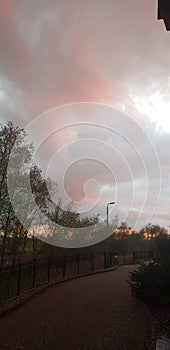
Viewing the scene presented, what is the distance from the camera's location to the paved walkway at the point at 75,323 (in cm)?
666

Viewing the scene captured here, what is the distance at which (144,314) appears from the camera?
9.95 m

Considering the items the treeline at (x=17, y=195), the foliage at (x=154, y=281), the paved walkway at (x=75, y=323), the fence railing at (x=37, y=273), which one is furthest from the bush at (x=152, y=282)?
the treeline at (x=17, y=195)

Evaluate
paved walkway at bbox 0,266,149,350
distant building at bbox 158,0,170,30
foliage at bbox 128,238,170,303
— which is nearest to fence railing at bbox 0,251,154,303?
paved walkway at bbox 0,266,149,350

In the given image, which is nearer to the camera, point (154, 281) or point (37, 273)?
point (154, 281)

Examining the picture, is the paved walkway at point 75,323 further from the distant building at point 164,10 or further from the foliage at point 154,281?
the distant building at point 164,10

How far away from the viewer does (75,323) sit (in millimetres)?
8383

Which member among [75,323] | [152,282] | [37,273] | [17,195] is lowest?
[75,323]

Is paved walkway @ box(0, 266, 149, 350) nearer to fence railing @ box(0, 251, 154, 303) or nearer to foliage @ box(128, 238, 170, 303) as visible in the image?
foliage @ box(128, 238, 170, 303)

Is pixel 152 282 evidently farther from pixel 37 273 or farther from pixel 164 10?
pixel 164 10

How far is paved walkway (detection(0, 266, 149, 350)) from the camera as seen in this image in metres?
6.66

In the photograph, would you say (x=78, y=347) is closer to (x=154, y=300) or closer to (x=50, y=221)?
(x=154, y=300)

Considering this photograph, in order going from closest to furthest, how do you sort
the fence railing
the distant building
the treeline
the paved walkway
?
the distant building → the paved walkway → the fence railing → the treeline

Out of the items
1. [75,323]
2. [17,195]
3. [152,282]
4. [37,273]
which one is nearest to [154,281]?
[152,282]

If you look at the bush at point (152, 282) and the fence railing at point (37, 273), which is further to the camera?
the bush at point (152, 282)
